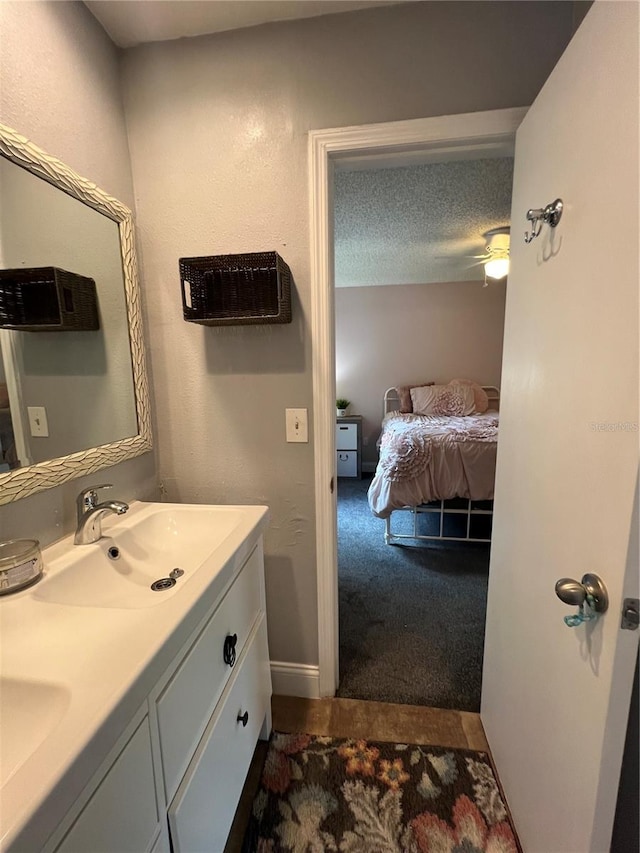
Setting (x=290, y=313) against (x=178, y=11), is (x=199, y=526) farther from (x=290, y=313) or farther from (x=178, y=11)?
(x=178, y=11)

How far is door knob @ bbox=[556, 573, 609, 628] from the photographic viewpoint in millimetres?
659

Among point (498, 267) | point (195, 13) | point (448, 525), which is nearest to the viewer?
point (195, 13)

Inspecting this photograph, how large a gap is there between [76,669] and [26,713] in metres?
0.09

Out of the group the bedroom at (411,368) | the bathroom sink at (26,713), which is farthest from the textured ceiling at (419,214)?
the bathroom sink at (26,713)

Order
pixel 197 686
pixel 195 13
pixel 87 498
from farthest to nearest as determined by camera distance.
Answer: pixel 195 13 < pixel 87 498 < pixel 197 686

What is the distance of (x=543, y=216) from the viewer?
876 millimetres

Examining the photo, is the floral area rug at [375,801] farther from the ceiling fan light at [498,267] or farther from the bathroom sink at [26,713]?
the ceiling fan light at [498,267]

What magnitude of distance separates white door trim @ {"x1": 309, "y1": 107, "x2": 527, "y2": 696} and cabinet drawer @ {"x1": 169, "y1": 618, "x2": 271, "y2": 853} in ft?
1.11

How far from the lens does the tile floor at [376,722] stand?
4.37ft

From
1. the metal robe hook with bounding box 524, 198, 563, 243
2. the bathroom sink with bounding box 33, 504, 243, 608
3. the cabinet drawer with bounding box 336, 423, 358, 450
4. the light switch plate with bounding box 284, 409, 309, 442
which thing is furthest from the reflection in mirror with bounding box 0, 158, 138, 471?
the cabinet drawer with bounding box 336, 423, 358, 450

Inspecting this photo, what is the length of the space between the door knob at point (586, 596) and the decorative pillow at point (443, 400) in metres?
3.55

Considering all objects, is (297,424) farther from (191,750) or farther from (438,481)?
(438,481)

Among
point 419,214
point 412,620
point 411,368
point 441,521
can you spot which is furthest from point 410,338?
point 412,620

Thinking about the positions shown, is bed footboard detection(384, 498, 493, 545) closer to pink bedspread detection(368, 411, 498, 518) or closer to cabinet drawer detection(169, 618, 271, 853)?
pink bedspread detection(368, 411, 498, 518)
